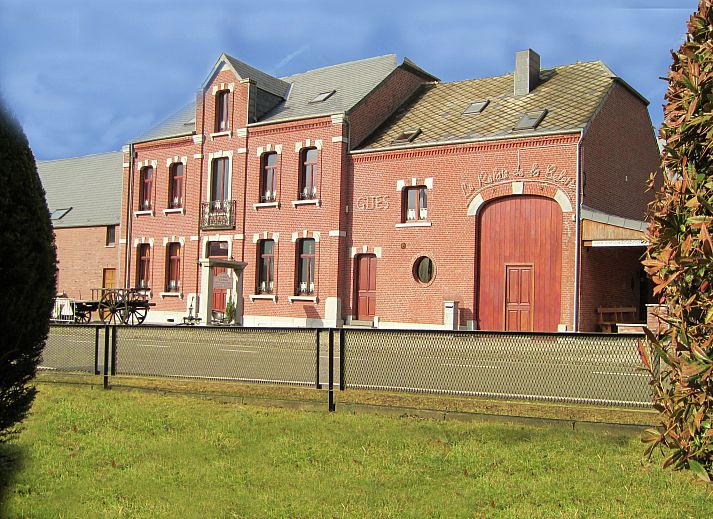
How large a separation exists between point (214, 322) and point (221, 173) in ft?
23.0

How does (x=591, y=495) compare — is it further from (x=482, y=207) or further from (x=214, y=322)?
(x=214, y=322)

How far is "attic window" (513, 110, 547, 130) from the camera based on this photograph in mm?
23922

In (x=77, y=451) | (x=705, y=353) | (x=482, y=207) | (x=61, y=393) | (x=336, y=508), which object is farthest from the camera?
(x=482, y=207)

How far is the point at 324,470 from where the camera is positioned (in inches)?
223

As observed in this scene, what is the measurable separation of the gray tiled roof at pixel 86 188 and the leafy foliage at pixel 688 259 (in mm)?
35605

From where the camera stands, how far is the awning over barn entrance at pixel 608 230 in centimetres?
2122

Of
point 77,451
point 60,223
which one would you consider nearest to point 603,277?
point 77,451

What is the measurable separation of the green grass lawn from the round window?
18.1m

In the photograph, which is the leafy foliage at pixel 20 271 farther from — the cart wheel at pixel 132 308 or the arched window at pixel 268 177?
the arched window at pixel 268 177

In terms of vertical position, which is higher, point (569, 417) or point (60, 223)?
point (60, 223)

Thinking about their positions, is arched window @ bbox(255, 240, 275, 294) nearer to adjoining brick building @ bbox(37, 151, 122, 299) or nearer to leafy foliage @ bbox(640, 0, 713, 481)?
adjoining brick building @ bbox(37, 151, 122, 299)

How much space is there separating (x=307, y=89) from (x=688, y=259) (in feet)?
97.8

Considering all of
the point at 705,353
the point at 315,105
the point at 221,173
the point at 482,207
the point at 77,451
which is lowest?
the point at 77,451

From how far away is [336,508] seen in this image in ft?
15.7
